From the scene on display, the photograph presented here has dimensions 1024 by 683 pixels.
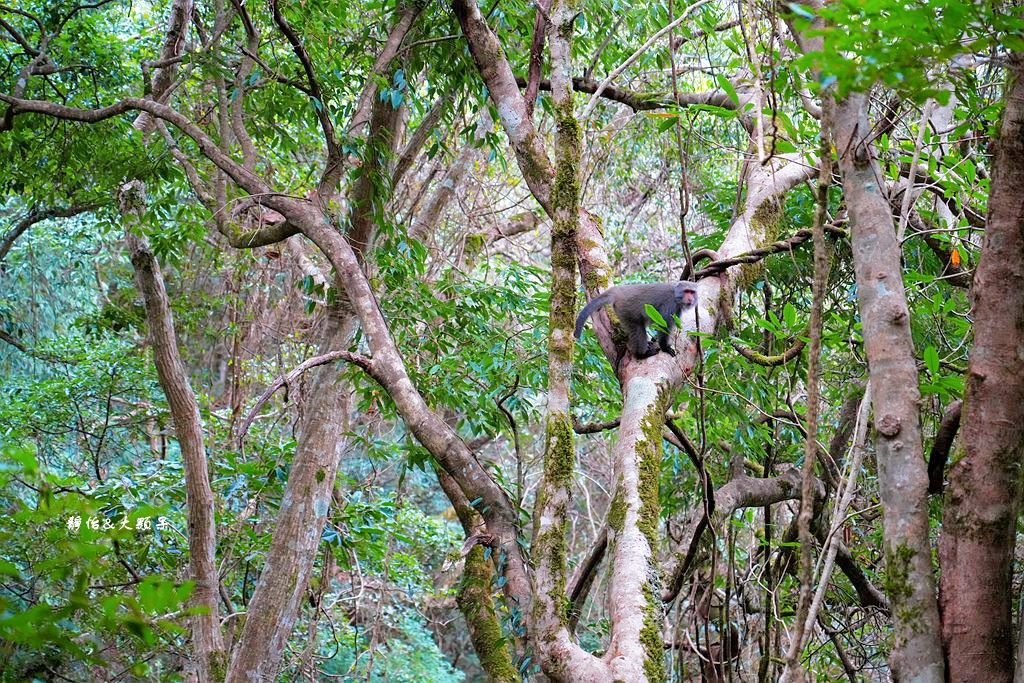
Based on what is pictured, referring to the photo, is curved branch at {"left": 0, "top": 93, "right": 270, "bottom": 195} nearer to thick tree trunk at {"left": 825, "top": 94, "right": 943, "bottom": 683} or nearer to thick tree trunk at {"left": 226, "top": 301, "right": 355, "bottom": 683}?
thick tree trunk at {"left": 226, "top": 301, "right": 355, "bottom": 683}

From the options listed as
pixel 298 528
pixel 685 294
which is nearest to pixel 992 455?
pixel 685 294

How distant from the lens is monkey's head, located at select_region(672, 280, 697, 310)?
3326mm

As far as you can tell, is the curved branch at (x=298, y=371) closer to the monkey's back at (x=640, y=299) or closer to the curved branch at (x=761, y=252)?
the monkey's back at (x=640, y=299)

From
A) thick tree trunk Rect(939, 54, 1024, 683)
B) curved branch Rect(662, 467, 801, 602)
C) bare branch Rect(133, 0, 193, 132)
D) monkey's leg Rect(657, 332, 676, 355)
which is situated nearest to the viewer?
thick tree trunk Rect(939, 54, 1024, 683)

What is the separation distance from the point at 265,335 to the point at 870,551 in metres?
6.58

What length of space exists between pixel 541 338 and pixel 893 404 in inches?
115

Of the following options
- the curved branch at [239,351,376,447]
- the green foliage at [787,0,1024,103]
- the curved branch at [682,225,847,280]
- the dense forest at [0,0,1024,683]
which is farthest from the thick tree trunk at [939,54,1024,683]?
the curved branch at [239,351,376,447]

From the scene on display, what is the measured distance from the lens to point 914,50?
1490 millimetres

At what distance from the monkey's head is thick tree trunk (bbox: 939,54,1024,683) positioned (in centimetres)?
147

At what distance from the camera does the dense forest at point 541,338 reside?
1719mm

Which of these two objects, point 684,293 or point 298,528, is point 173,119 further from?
point 684,293

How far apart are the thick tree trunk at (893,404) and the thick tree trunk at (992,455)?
0.05 meters

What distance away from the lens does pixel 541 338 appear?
4645 millimetres

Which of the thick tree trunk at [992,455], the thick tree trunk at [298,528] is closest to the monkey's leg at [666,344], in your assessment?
the thick tree trunk at [992,455]
